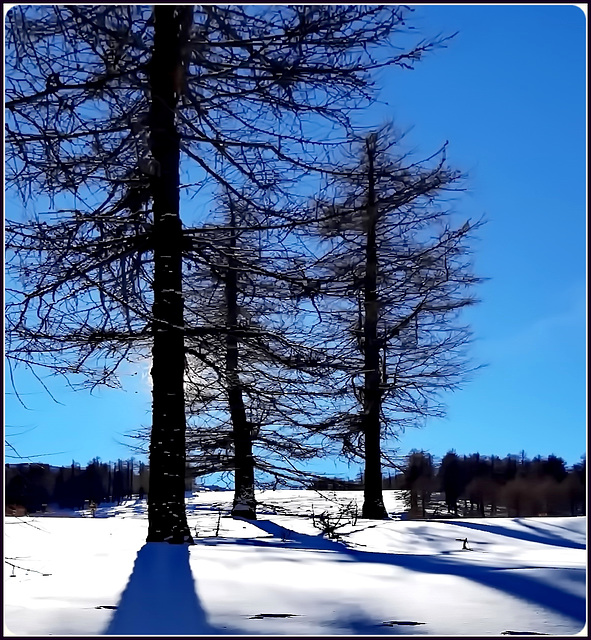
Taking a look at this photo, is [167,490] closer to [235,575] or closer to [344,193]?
[235,575]

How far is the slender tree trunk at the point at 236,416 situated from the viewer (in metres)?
5.96

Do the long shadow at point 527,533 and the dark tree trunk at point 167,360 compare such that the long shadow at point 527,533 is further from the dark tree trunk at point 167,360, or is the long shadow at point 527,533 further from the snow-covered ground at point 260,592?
the dark tree trunk at point 167,360

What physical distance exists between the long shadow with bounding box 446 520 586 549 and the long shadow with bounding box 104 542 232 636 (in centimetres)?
507

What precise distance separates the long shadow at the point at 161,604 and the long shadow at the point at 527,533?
5.07m

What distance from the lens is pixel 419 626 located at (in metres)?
2.76

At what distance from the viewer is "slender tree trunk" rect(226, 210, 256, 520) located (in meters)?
5.96

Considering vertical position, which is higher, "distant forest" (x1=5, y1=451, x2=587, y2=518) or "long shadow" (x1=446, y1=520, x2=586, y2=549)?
"distant forest" (x1=5, y1=451, x2=587, y2=518)

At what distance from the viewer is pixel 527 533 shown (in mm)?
8531

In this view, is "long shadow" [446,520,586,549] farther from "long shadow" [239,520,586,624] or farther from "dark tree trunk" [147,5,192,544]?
"dark tree trunk" [147,5,192,544]

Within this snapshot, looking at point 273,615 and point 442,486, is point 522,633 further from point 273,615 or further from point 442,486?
point 442,486

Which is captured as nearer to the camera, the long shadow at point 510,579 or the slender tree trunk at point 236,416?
the long shadow at point 510,579

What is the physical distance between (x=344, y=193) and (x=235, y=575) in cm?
304

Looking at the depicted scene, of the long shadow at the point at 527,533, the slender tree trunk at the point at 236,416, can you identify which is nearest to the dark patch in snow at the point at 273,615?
the slender tree trunk at the point at 236,416

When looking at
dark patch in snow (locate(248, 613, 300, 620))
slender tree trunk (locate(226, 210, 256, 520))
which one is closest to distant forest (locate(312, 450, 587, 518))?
slender tree trunk (locate(226, 210, 256, 520))
